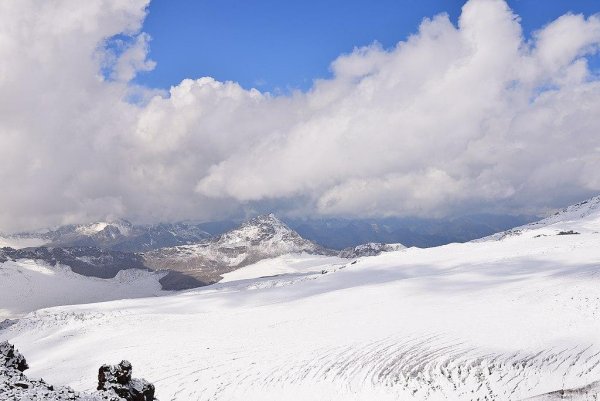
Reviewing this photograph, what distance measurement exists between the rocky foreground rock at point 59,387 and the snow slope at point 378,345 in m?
12.0

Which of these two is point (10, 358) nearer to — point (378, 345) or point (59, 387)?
point (59, 387)

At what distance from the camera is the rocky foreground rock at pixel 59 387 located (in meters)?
12.9

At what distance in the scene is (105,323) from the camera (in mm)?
56312

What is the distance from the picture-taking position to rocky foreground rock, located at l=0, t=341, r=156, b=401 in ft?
42.2

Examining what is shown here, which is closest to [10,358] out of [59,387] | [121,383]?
[59,387]

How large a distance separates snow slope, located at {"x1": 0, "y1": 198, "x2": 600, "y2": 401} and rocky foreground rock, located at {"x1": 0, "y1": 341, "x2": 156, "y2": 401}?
11982mm

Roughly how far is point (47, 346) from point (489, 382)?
5135 cm

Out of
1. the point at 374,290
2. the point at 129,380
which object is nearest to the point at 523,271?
the point at 374,290

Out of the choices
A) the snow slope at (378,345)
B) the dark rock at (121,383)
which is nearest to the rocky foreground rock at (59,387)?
the dark rock at (121,383)

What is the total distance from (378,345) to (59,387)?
2275 centimetres

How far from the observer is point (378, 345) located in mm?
31078

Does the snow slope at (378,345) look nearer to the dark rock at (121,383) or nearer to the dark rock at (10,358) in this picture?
the dark rock at (121,383)

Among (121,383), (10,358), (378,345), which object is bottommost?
(378,345)

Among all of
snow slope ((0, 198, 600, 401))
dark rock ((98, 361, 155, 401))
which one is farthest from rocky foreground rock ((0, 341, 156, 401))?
snow slope ((0, 198, 600, 401))
